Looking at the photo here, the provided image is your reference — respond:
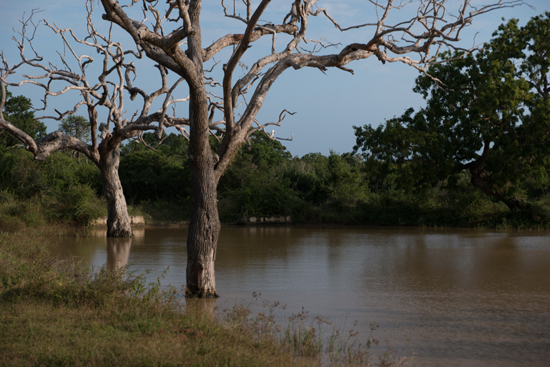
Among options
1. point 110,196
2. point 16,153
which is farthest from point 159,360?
point 16,153

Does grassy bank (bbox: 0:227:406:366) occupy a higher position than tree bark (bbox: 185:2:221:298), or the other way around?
tree bark (bbox: 185:2:221:298)

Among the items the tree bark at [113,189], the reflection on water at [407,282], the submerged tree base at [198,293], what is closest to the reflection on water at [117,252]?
the reflection on water at [407,282]

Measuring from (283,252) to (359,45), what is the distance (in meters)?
7.60

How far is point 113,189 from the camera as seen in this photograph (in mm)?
17859

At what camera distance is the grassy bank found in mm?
4230

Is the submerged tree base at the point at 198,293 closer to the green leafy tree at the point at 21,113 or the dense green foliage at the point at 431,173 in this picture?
the dense green foliage at the point at 431,173

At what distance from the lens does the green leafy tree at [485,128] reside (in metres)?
21.6

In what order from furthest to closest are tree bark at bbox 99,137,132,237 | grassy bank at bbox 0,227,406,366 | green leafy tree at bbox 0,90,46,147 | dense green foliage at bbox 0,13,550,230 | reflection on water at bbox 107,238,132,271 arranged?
green leafy tree at bbox 0,90,46,147 < dense green foliage at bbox 0,13,550,230 < tree bark at bbox 99,137,132,237 < reflection on water at bbox 107,238,132,271 < grassy bank at bbox 0,227,406,366

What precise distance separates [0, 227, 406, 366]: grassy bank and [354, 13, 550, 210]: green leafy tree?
17.5m

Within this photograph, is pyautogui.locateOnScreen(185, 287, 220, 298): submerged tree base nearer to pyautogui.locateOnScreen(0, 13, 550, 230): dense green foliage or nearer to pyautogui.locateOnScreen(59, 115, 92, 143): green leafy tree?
pyautogui.locateOnScreen(0, 13, 550, 230): dense green foliage

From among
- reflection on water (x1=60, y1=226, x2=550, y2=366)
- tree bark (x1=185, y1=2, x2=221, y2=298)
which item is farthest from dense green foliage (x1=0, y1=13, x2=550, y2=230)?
tree bark (x1=185, y1=2, x2=221, y2=298)

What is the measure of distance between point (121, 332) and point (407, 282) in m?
6.50

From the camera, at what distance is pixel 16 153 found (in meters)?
25.3

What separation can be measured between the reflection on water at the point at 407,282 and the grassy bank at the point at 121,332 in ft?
3.64
